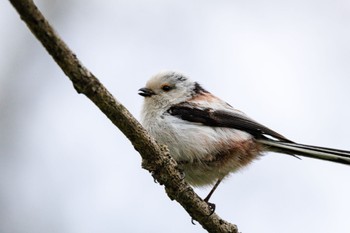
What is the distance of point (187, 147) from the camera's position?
4.59 meters

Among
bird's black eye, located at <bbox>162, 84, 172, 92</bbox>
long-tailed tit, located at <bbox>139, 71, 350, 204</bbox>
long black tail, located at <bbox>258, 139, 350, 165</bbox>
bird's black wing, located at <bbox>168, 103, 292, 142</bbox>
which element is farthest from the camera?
bird's black eye, located at <bbox>162, 84, 172, 92</bbox>

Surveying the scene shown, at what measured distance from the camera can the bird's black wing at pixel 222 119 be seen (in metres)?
4.90

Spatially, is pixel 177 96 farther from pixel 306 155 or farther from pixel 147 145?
pixel 147 145

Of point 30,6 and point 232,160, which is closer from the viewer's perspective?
point 30,6

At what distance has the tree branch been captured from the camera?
103 inches

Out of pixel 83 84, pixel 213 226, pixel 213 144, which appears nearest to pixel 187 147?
pixel 213 144

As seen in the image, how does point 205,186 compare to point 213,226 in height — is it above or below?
above

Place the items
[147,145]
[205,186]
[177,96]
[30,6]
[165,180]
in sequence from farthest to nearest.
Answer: [177,96], [205,186], [165,180], [147,145], [30,6]

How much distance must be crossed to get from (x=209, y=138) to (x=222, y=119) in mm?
346

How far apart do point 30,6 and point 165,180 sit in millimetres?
1736

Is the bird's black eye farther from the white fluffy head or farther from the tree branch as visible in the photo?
the tree branch

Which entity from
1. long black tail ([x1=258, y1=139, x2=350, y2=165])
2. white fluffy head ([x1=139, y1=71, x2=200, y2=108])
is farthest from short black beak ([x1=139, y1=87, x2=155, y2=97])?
long black tail ([x1=258, y1=139, x2=350, y2=165])

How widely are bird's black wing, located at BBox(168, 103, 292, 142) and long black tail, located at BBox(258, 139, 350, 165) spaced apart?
7 cm

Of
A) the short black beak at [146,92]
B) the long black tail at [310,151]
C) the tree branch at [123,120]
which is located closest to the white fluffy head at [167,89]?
the short black beak at [146,92]
